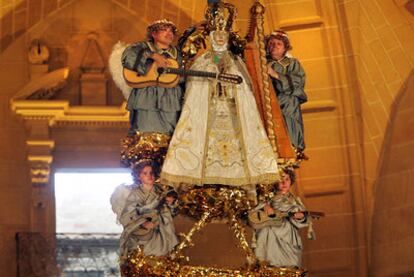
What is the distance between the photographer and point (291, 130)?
59.1 feet

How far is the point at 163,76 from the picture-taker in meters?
17.5

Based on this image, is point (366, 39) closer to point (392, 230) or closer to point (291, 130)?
point (392, 230)

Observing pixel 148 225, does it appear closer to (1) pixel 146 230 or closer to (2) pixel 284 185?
(1) pixel 146 230

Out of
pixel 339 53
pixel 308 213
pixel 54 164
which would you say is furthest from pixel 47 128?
pixel 308 213

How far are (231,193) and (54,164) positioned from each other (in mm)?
4317

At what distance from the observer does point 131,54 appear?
57.3 ft

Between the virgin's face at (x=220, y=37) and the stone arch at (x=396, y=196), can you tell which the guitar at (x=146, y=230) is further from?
the stone arch at (x=396, y=196)

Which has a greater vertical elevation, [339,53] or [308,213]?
[339,53]

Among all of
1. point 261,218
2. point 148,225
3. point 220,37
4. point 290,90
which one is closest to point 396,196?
point 290,90

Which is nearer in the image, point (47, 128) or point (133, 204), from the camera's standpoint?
point (133, 204)

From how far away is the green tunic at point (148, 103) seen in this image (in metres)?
17.4

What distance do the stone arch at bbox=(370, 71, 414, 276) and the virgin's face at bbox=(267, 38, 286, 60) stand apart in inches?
120

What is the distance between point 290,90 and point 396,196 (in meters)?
3.21

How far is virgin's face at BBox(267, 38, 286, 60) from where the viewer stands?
18.1m
